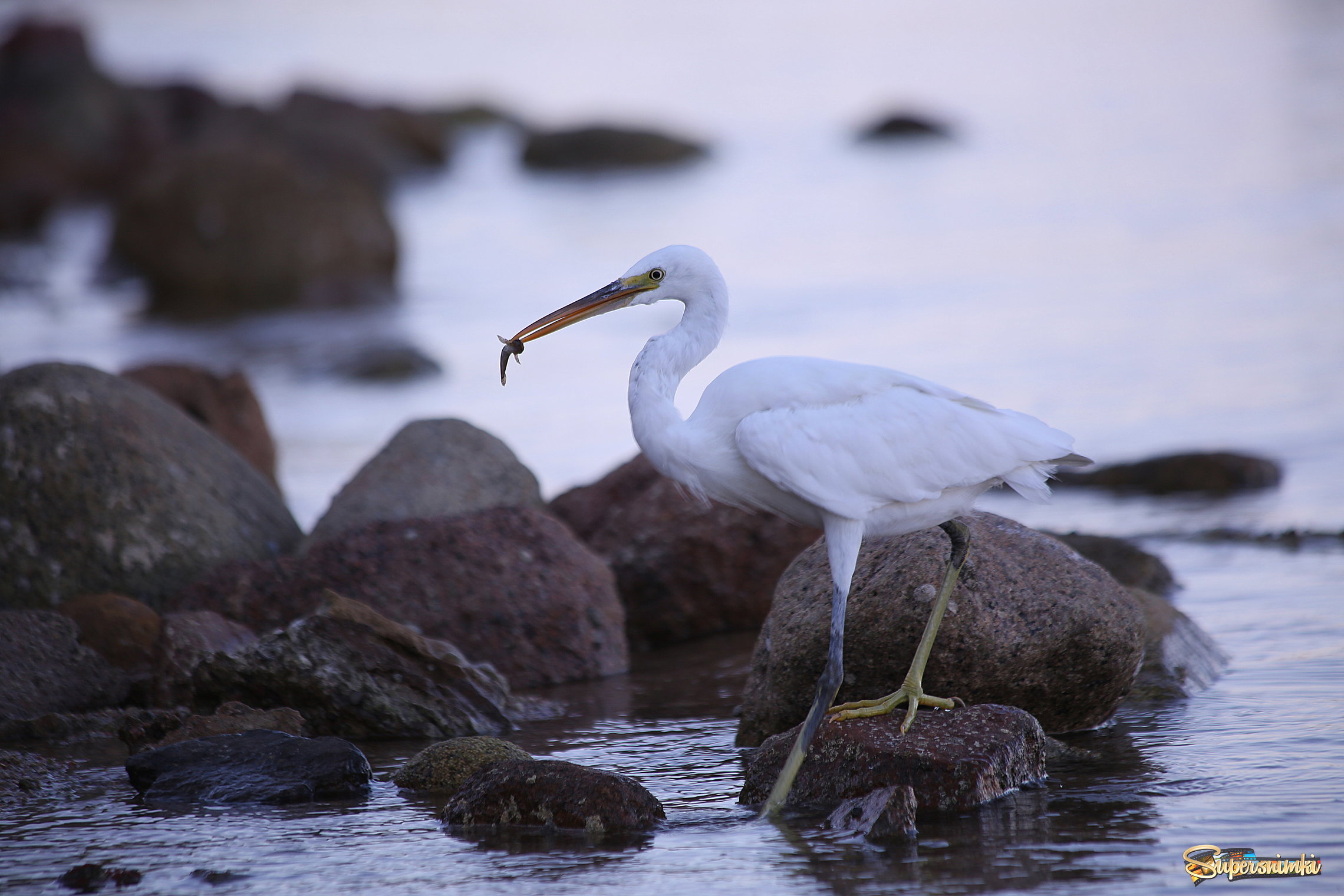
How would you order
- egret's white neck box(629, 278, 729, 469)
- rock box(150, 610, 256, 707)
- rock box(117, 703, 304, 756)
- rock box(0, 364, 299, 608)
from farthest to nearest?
1. rock box(0, 364, 299, 608)
2. rock box(150, 610, 256, 707)
3. rock box(117, 703, 304, 756)
4. egret's white neck box(629, 278, 729, 469)

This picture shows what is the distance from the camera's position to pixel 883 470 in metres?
5.69

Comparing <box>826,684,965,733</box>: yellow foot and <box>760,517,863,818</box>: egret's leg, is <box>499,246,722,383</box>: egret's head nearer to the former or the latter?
<box>760,517,863,818</box>: egret's leg

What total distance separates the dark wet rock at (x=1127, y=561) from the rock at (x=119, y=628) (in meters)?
4.83

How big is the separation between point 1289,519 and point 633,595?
4.47 metres

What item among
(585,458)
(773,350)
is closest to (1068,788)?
(585,458)

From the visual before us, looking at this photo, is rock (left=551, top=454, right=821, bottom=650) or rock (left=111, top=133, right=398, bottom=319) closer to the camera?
rock (left=551, top=454, right=821, bottom=650)

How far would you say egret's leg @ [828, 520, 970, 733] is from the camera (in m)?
5.88

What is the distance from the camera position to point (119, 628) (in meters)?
7.54

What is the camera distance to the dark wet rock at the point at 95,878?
497 centimetres

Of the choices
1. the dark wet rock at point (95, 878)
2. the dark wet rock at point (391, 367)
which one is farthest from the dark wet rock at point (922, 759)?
the dark wet rock at point (391, 367)

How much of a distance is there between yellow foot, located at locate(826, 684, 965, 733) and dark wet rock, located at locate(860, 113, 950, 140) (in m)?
35.6

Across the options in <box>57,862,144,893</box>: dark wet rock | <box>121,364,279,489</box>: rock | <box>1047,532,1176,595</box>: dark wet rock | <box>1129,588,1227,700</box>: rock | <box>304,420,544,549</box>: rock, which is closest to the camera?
<box>57,862,144,893</box>: dark wet rock

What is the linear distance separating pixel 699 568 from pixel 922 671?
115 inches

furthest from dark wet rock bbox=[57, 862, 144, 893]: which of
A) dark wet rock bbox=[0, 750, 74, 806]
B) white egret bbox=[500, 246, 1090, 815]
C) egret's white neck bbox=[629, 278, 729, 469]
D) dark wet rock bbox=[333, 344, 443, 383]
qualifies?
dark wet rock bbox=[333, 344, 443, 383]
